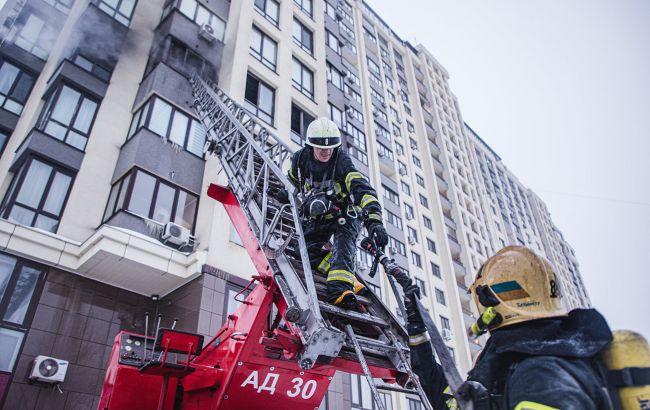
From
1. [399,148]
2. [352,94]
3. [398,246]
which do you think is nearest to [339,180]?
[398,246]

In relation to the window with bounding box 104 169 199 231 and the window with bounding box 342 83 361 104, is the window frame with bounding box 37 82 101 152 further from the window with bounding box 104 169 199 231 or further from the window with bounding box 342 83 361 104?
the window with bounding box 342 83 361 104

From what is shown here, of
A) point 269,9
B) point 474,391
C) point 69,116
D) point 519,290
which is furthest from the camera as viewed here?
point 269,9

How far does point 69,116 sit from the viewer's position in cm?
1141

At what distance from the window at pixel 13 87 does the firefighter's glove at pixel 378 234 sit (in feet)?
43.6

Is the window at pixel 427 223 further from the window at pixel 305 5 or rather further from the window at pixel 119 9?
the window at pixel 119 9

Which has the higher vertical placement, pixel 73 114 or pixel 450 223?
pixel 450 223

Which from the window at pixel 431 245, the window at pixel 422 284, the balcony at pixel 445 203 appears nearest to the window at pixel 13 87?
the window at pixel 422 284

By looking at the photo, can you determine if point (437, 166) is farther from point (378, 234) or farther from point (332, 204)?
point (378, 234)

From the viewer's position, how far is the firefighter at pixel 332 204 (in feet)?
14.1

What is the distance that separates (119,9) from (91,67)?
2981mm

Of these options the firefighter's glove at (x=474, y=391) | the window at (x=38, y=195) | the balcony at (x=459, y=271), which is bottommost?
the firefighter's glove at (x=474, y=391)

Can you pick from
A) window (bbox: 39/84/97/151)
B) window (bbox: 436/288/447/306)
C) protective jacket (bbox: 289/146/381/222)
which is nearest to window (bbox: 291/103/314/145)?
window (bbox: 39/84/97/151)

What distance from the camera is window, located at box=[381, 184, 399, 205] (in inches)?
1051

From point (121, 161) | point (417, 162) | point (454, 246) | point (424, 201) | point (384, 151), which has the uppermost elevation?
point (417, 162)
